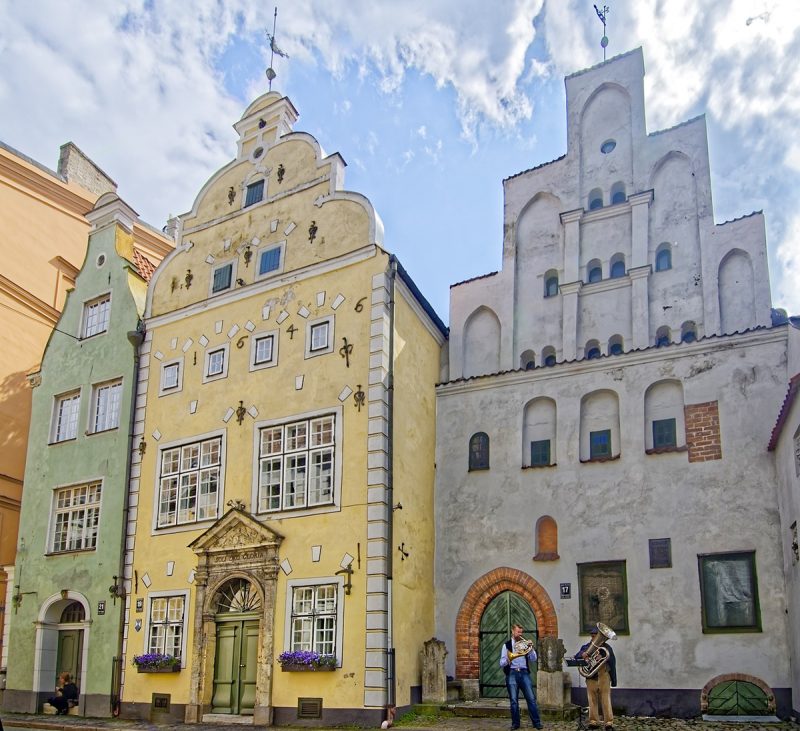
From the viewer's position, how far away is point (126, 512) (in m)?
21.9

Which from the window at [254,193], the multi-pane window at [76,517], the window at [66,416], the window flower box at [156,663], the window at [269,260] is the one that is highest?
the window at [254,193]

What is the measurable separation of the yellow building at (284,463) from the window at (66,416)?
111 inches

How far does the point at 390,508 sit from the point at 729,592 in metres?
6.91

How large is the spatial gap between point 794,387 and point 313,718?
11.1m

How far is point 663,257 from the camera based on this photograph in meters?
21.2

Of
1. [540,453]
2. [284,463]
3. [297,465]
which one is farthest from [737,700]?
[284,463]

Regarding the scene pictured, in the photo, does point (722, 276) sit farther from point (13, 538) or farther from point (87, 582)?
point (13, 538)

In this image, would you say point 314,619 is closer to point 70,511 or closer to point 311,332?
point 311,332

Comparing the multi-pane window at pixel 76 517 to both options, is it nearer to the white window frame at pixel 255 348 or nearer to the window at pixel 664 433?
the white window frame at pixel 255 348

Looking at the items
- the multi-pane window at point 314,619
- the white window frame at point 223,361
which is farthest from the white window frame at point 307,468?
the white window frame at point 223,361

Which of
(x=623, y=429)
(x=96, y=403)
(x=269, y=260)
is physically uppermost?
(x=269, y=260)

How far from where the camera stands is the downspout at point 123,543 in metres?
20.5

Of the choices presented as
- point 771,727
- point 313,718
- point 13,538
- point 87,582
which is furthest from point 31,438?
point 771,727

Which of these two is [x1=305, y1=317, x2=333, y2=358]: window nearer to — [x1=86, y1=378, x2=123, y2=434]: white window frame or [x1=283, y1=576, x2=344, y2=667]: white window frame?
[x1=283, y1=576, x2=344, y2=667]: white window frame
